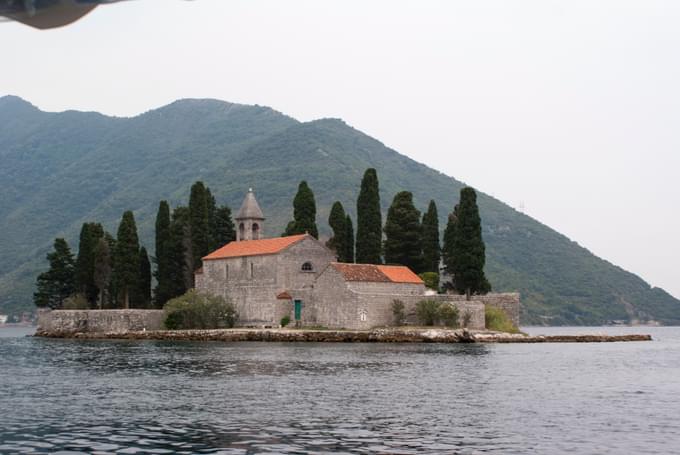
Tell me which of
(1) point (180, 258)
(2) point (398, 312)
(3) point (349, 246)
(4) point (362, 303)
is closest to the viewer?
(4) point (362, 303)

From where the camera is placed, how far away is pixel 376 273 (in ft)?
182

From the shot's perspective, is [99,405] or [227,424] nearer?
[227,424]

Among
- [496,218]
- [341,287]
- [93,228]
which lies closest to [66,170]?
[496,218]

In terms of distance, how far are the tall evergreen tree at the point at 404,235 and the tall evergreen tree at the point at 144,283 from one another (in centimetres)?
1706

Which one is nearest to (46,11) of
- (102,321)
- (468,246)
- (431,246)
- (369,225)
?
(468,246)

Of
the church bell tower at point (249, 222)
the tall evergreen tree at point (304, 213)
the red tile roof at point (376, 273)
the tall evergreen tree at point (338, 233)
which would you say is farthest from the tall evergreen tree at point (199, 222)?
the red tile roof at point (376, 273)

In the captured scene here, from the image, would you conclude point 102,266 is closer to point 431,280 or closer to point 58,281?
point 58,281

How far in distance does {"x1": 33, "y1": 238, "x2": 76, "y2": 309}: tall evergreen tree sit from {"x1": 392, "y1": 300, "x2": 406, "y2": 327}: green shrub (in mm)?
28810

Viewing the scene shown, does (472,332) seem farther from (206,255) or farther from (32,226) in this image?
(32,226)

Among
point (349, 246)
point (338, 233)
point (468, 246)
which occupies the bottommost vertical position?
point (468, 246)

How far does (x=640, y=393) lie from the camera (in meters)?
27.0

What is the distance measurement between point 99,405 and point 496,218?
419ft

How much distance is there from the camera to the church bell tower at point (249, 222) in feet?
214

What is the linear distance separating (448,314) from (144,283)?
920 inches
